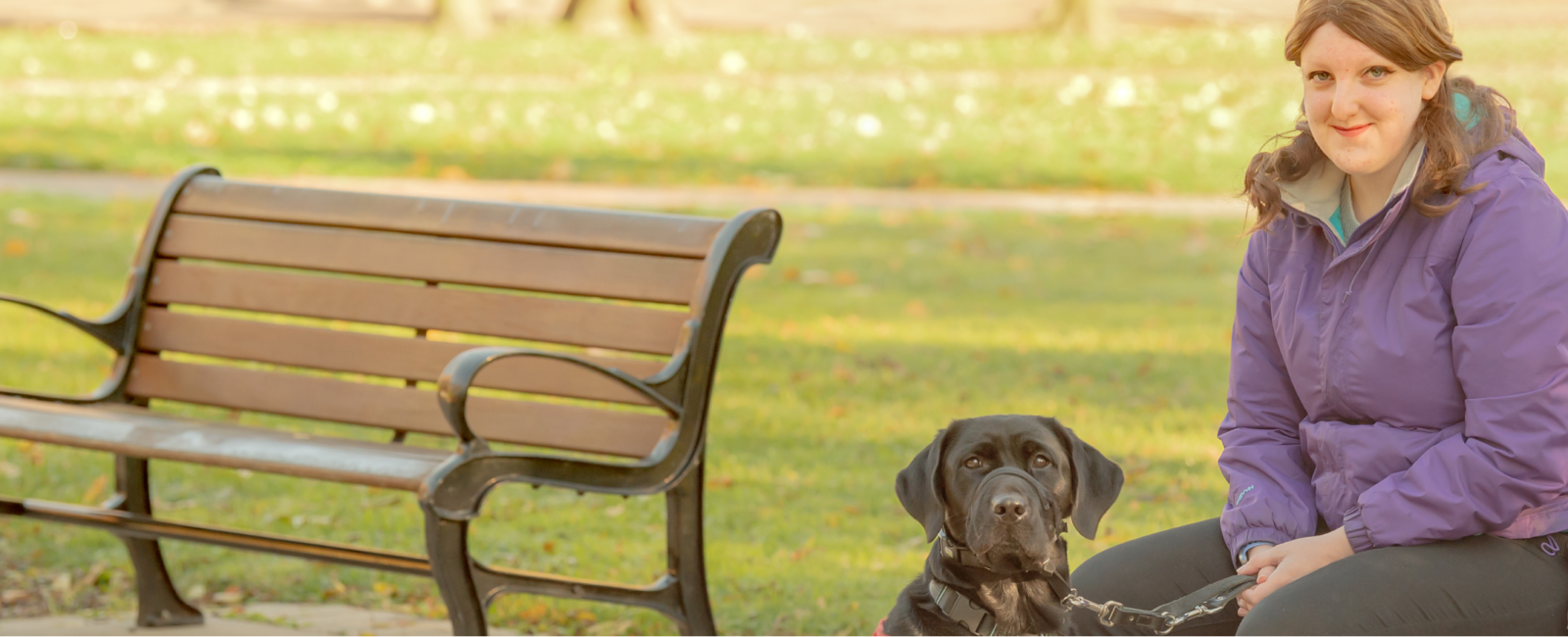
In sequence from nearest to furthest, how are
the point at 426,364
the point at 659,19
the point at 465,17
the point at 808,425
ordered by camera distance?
the point at 426,364 → the point at 808,425 → the point at 465,17 → the point at 659,19

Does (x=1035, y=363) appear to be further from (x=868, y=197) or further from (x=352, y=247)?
(x=868, y=197)

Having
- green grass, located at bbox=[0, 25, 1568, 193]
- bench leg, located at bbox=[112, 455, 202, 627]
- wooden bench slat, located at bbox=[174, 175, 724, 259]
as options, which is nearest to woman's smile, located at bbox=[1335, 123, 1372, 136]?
wooden bench slat, located at bbox=[174, 175, 724, 259]

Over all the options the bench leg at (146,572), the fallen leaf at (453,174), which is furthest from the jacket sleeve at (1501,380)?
the fallen leaf at (453,174)

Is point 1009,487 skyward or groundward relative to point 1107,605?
skyward

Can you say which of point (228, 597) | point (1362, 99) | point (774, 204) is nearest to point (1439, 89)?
point (1362, 99)

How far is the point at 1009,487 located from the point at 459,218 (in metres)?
2.09

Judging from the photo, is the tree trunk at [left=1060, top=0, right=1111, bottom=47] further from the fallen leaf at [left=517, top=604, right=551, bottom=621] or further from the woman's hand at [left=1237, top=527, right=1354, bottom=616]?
the woman's hand at [left=1237, top=527, right=1354, bottom=616]

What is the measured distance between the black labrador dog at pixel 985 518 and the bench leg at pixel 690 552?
883mm

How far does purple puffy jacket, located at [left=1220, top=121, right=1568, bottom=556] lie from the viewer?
9.01 feet

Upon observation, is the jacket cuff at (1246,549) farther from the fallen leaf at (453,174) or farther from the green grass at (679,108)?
the fallen leaf at (453,174)

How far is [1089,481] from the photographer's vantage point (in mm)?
3197

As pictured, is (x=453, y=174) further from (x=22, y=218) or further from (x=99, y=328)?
(x=99, y=328)

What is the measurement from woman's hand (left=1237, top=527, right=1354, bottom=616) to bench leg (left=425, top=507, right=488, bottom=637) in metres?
1.73

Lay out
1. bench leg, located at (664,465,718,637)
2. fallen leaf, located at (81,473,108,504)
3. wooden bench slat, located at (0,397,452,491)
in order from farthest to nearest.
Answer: fallen leaf, located at (81,473,108,504) → bench leg, located at (664,465,718,637) → wooden bench slat, located at (0,397,452,491)
